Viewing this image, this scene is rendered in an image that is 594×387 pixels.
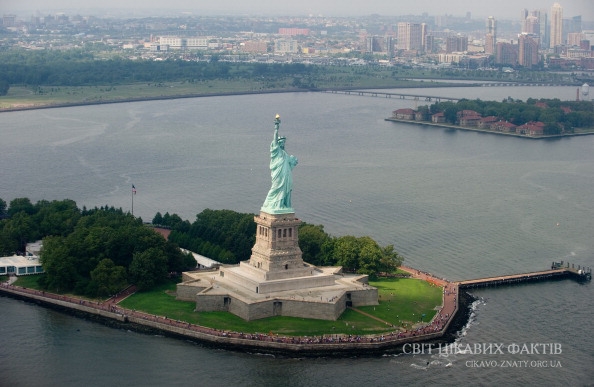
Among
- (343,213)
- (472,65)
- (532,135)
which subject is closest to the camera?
(343,213)

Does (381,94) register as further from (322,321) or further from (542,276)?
(322,321)

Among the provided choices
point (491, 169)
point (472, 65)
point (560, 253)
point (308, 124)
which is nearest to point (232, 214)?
point (560, 253)

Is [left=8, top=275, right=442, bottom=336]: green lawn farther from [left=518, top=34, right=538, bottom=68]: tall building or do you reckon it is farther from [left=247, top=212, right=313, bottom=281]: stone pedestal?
[left=518, top=34, right=538, bottom=68]: tall building

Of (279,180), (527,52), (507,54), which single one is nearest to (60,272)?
(279,180)

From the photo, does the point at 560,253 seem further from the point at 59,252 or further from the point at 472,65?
the point at 472,65

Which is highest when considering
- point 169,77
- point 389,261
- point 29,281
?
point 169,77

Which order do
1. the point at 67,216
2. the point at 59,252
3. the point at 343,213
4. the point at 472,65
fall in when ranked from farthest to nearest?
the point at 472,65
the point at 343,213
the point at 67,216
the point at 59,252

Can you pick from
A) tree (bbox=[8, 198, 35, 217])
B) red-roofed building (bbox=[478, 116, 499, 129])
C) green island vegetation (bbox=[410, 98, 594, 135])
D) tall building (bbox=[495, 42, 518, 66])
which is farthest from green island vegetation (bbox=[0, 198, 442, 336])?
tall building (bbox=[495, 42, 518, 66])
